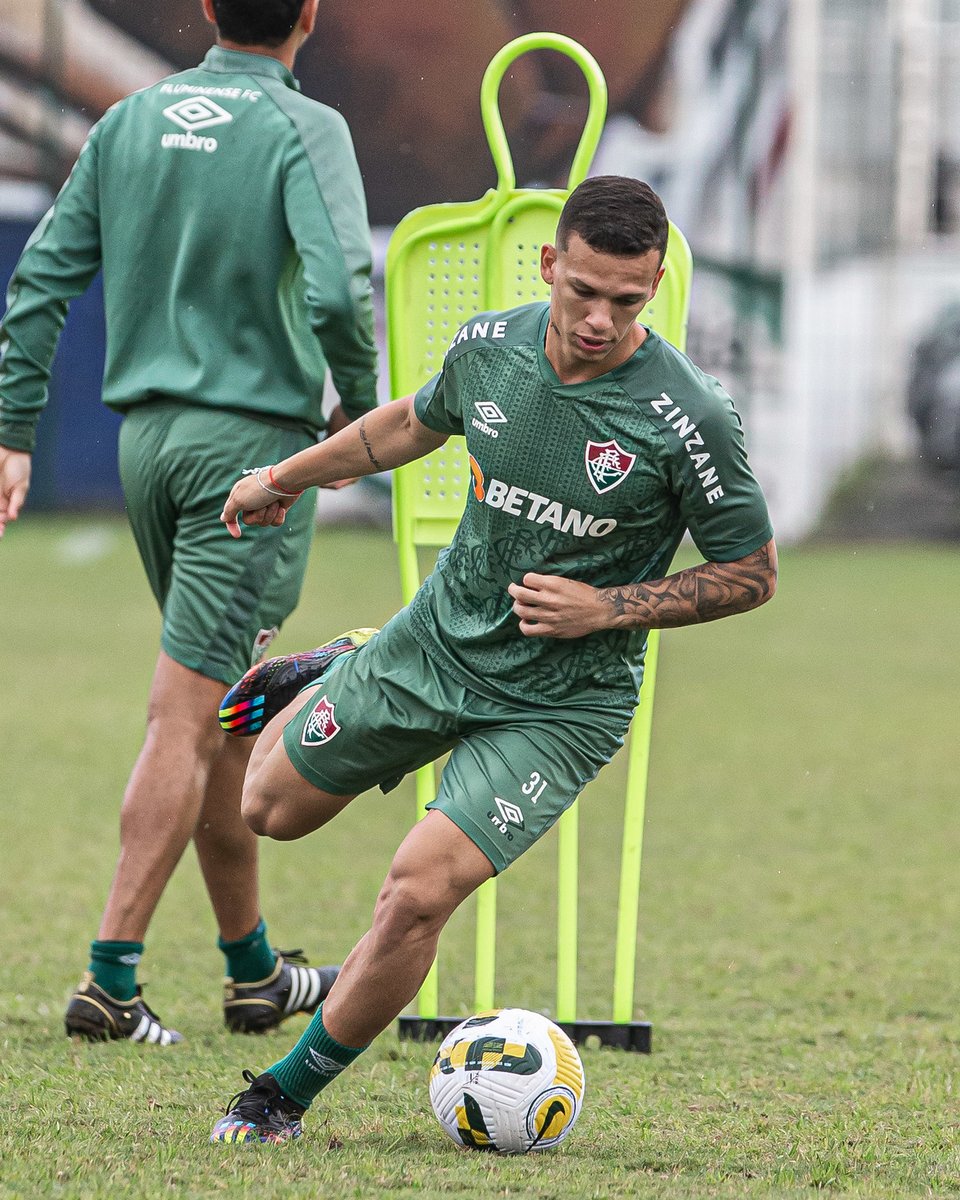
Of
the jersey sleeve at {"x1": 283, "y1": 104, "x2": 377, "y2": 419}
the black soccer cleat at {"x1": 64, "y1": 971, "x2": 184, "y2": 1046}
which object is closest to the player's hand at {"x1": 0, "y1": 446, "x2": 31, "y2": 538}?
the jersey sleeve at {"x1": 283, "y1": 104, "x2": 377, "y2": 419}

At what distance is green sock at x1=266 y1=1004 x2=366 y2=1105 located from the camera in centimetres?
345

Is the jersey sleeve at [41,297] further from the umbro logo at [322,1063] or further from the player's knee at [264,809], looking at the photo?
the umbro logo at [322,1063]

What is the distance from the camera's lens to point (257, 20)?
4531mm

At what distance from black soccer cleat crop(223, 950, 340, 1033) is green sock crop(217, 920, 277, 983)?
0.7 inches

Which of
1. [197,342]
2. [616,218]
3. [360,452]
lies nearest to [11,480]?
[197,342]

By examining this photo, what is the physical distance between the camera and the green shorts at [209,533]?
14.6 ft

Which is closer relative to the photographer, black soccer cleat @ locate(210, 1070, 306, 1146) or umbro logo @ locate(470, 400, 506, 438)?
black soccer cleat @ locate(210, 1070, 306, 1146)

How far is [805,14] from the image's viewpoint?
26.2 metres

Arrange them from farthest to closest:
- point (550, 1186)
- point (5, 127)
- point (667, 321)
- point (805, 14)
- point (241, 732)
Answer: point (805, 14) < point (5, 127) < point (667, 321) < point (241, 732) < point (550, 1186)

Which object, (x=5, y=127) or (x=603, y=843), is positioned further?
(x=5, y=127)

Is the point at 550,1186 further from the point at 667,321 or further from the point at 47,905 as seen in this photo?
the point at 47,905

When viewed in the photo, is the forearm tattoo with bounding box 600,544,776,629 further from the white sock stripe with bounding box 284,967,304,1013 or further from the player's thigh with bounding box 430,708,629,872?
the white sock stripe with bounding box 284,967,304,1013

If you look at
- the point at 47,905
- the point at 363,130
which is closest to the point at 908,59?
the point at 363,130

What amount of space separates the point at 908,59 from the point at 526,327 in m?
25.3
